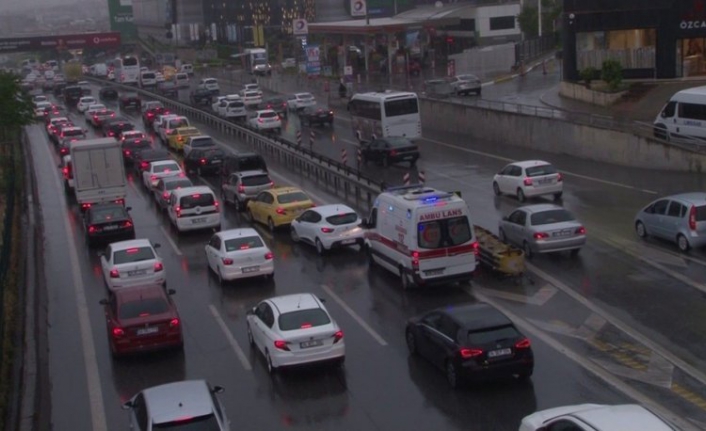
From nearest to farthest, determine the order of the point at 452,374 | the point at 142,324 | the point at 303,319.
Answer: the point at 452,374 → the point at 303,319 → the point at 142,324

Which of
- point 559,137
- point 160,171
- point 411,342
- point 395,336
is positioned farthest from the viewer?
point 559,137

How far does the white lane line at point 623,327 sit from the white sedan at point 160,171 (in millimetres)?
18677

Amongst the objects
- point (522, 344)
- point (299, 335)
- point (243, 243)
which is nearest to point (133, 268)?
point (243, 243)

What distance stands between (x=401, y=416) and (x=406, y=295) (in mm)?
7717

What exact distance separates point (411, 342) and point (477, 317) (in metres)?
2.21

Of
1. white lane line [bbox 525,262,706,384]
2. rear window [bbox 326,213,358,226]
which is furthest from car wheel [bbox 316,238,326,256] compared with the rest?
white lane line [bbox 525,262,706,384]

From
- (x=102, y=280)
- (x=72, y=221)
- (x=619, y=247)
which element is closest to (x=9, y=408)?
(x=102, y=280)

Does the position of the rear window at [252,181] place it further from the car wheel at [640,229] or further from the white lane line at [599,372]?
the white lane line at [599,372]

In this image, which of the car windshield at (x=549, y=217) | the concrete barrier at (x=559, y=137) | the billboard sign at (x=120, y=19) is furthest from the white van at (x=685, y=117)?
the billboard sign at (x=120, y=19)

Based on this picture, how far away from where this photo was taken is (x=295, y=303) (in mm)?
18859

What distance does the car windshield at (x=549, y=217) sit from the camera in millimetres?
26483

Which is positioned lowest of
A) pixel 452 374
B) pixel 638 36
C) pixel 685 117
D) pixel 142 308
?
pixel 452 374

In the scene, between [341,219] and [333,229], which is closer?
[333,229]

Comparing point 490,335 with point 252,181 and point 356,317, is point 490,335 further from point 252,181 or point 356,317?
point 252,181
